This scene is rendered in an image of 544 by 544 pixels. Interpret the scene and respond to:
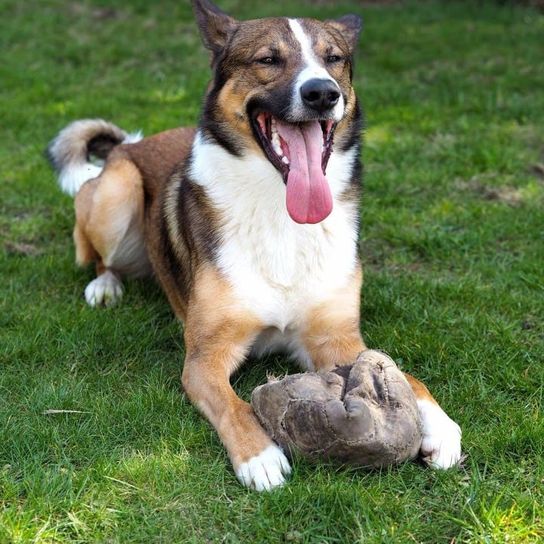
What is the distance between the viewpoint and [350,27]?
4.52m

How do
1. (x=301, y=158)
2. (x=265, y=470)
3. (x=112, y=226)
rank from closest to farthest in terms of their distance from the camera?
(x=265, y=470) < (x=301, y=158) < (x=112, y=226)

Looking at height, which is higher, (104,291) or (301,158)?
(301,158)

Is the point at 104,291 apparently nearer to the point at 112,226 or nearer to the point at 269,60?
the point at 112,226

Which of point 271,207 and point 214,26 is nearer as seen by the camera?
point 271,207

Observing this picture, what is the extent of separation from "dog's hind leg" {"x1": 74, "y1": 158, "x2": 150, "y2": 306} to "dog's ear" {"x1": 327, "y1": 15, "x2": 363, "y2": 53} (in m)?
1.58

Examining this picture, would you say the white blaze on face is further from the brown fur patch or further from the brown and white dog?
the brown fur patch

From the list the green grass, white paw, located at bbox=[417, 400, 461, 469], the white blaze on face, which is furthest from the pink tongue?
white paw, located at bbox=[417, 400, 461, 469]

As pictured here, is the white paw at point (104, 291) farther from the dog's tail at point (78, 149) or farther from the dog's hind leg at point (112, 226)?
the dog's tail at point (78, 149)

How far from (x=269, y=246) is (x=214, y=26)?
112 cm

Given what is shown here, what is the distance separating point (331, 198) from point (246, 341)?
0.77m

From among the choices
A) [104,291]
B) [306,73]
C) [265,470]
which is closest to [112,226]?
[104,291]

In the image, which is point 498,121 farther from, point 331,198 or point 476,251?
point 331,198

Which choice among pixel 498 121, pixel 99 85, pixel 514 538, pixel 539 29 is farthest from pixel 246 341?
pixel 539 29

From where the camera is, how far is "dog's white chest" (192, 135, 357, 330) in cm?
404
